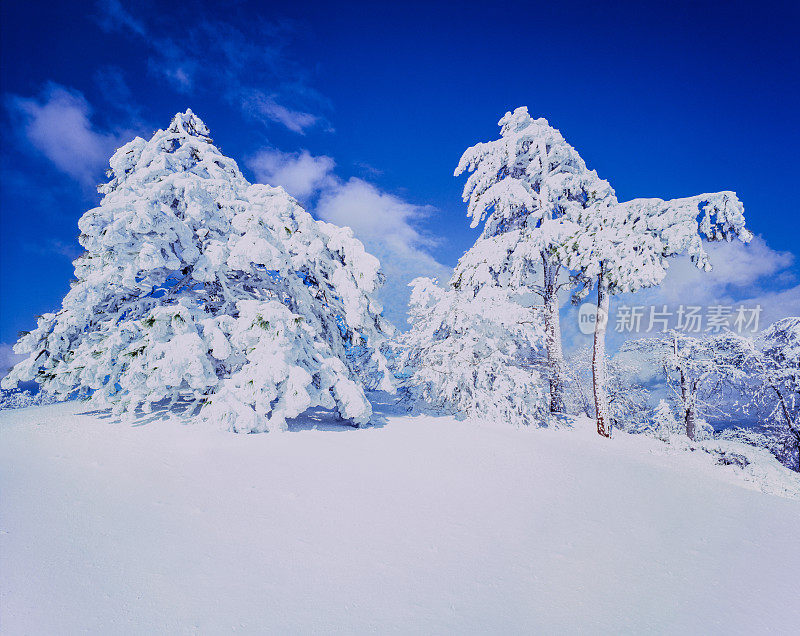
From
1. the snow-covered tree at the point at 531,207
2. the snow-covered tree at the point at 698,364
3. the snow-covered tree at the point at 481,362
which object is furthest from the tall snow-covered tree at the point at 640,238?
the snow-covered tree at the point at 698,364

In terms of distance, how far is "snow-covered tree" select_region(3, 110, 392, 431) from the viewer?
20.3 feet

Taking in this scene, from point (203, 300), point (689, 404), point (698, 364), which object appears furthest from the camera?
point (689, 404)

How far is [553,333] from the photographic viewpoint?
11805mm

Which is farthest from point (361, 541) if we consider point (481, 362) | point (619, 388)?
point (619, 388)

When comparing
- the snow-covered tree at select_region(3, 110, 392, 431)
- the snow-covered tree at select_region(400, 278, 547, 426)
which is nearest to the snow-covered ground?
the snow-covered tree at select_region(3, 110, 392, 431)

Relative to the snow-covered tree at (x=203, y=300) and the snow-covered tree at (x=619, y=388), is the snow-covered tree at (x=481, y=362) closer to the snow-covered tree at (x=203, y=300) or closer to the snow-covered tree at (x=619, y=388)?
the snow-covered tree at (x=203, y=300)

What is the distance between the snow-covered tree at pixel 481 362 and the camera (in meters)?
9.25

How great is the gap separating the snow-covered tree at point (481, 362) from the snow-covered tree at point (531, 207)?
4.42 feet

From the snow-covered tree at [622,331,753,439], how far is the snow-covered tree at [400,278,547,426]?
6.40 meters

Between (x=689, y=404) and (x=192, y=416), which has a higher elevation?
(x=689, y=404)

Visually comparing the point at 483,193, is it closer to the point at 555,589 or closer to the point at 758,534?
the point at 758,534

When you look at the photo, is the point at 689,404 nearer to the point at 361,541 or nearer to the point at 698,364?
the point at 698,364

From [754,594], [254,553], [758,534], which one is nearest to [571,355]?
[758,534]

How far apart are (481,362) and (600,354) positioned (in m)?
3.88
